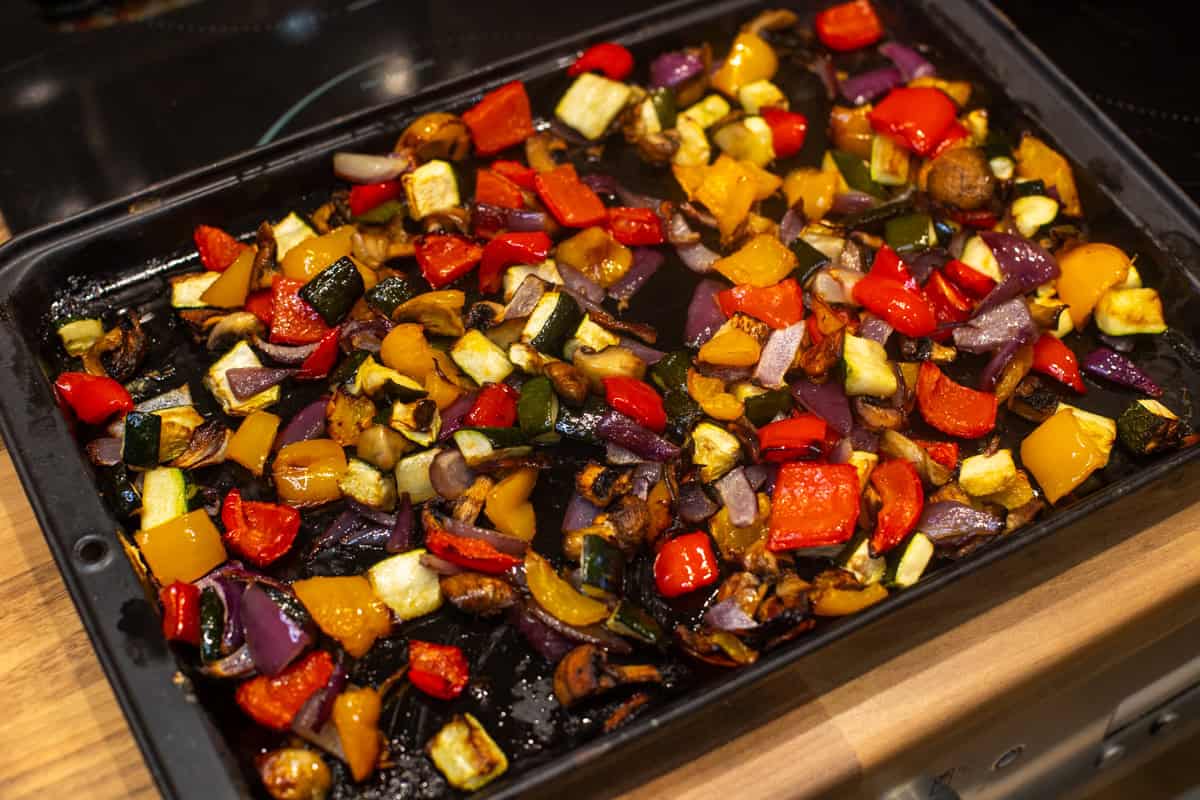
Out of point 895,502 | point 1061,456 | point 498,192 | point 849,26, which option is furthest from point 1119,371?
point 498,192

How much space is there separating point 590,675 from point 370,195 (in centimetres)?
116

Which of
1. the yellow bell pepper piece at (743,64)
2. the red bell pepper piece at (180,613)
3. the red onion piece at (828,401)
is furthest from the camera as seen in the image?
the yellow bell pepper piece at (743,64)

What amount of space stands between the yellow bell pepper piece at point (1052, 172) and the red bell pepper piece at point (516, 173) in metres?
1.08

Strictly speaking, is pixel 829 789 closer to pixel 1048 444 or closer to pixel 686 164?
pixel 1048 444

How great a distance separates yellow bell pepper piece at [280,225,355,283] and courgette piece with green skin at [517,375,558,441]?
480 mm

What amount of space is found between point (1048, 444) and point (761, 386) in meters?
0.53

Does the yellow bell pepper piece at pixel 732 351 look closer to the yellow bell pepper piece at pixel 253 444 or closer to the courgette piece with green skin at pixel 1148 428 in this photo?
the courgette piece with green skin at pixel 1148 428

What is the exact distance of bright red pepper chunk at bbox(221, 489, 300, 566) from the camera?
6.52 ft

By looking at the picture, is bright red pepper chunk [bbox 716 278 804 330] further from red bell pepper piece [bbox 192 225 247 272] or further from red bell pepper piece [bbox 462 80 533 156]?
red bell pepper piece [bbox 192 225 247 272]

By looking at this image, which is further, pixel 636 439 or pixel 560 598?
pixel 636 439

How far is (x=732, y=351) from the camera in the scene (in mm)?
2211

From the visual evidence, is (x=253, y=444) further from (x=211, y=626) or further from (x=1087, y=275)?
(x=1087, y=275)

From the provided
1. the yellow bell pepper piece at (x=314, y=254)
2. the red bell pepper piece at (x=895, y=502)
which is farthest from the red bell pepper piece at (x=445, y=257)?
the red bell pepper piece at (x=895, y=502)

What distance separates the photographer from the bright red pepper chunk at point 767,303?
7.54 feet
